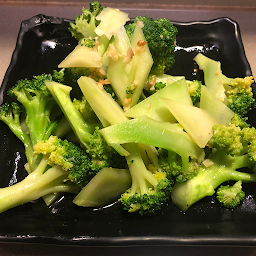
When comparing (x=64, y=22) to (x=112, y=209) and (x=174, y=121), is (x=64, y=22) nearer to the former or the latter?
(x=174, y=121)

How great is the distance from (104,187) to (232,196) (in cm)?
81

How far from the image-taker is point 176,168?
137 centimetres

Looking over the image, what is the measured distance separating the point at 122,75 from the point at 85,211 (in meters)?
0.93

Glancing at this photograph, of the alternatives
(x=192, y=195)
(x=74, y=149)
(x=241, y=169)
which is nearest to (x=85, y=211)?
(x=74, y=149)

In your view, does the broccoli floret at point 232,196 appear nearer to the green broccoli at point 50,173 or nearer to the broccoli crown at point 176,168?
the broccoli crown at point 176,168

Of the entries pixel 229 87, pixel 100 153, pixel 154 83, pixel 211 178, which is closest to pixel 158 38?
pixel 154 83

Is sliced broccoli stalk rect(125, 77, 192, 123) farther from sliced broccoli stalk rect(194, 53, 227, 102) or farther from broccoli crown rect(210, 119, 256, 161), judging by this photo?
sliced broccoli stalk rect(194, 53, 227, 102)

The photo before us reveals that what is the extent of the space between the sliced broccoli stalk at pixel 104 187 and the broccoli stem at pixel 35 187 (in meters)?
0.18

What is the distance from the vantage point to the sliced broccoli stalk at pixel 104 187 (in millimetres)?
1358

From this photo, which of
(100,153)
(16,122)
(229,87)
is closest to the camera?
(100,153)

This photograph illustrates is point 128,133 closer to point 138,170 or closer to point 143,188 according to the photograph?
point 138,170

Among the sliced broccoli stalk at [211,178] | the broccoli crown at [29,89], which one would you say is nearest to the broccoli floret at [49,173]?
the broccoli crown at [29,89]

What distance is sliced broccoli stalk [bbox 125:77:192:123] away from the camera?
57.2 inches

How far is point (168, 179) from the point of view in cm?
141
